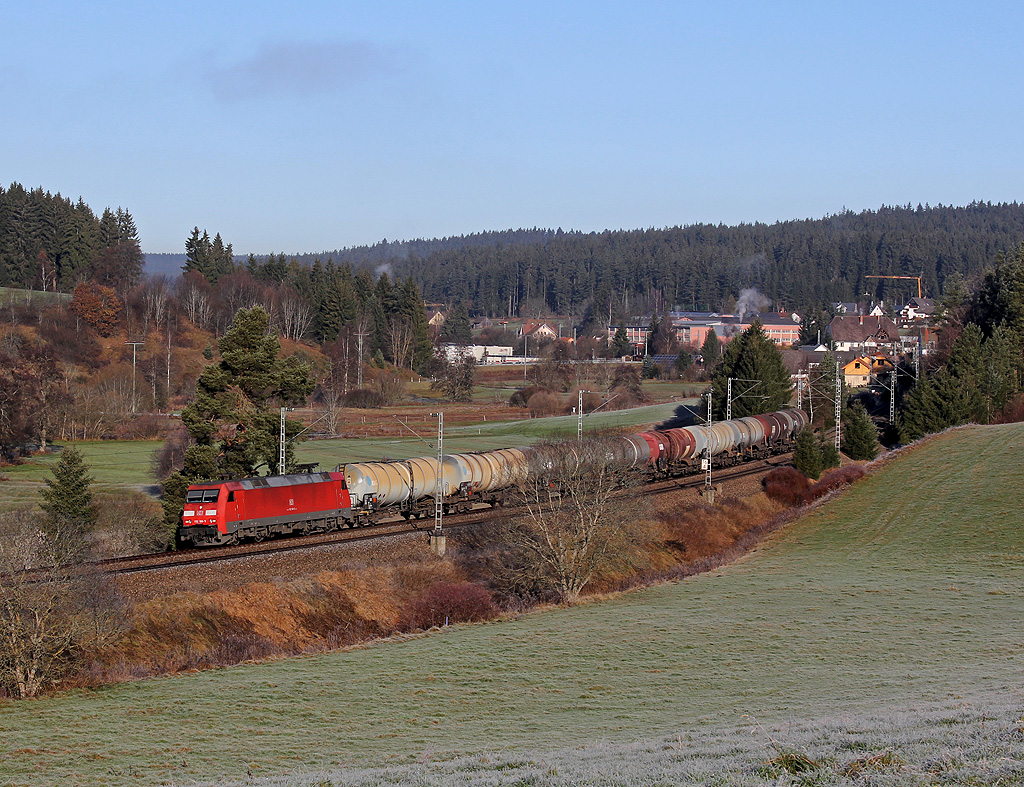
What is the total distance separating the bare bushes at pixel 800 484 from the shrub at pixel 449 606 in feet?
113

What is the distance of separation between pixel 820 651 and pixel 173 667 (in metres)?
21.1

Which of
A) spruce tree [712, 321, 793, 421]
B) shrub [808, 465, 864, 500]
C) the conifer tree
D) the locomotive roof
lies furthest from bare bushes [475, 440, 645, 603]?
spruce tree [712, 321, 793, 421]

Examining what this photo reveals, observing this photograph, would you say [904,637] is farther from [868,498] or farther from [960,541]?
[868,498]

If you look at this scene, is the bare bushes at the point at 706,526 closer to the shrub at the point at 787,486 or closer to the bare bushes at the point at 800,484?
the shrub at the point at 787,486

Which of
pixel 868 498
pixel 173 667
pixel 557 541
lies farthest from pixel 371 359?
pixel 173 667

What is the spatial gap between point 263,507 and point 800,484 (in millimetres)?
43803

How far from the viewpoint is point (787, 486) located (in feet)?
236

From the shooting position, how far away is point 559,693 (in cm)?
2700

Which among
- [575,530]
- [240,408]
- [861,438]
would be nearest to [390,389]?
[861,438]

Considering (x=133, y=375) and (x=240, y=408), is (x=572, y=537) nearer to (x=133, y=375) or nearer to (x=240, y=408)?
(x=240, y=408)

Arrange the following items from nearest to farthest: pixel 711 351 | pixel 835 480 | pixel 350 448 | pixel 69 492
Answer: pixel 69 492 < pixel 835 480 < pixel 350 448 < pixel 711 351

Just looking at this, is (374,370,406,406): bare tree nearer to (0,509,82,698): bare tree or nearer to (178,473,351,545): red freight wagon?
(178,473,351,545): red freight wagon

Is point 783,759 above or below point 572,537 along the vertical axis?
above

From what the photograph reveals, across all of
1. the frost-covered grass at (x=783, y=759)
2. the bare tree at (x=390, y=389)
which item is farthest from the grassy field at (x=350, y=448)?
the frost-covered grass at (x=783, y=759)
